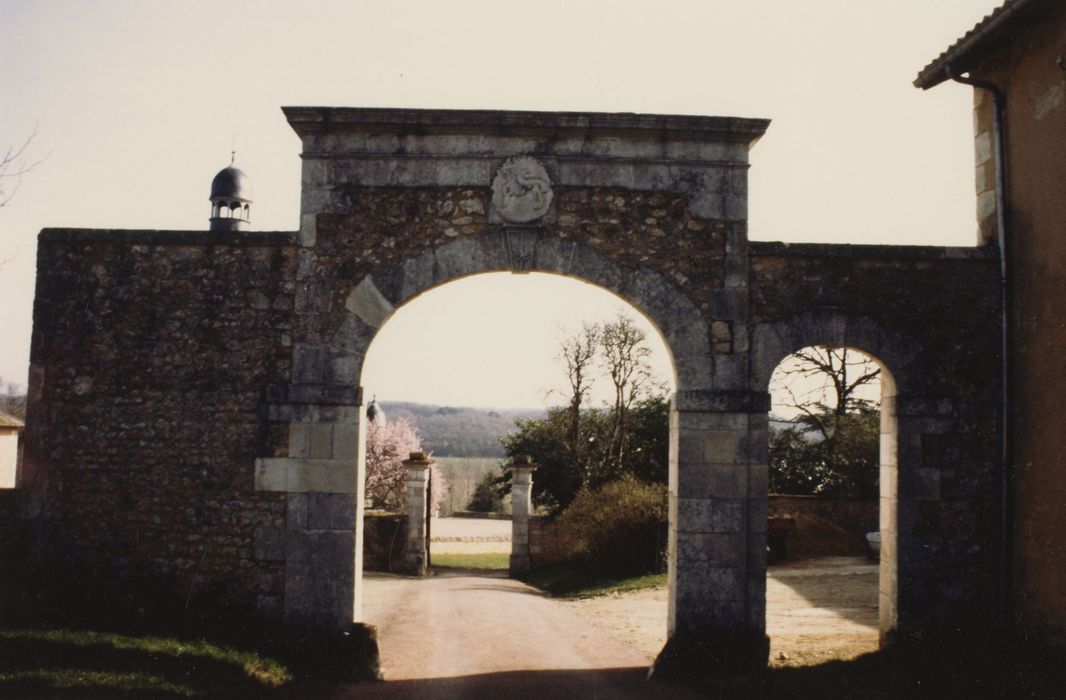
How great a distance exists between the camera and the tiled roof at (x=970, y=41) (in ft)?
23.2

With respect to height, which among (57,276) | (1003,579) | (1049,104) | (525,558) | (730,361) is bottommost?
(525,558)

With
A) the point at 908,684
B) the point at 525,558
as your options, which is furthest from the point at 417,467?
the point at 908,684

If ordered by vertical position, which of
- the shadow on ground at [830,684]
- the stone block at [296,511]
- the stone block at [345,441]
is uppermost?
the stone block at [345,441]

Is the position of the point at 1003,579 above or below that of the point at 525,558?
above

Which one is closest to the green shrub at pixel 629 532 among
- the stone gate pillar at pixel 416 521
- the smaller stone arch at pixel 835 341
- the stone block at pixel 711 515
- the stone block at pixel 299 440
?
the stone gate pillar at pixel 416 521

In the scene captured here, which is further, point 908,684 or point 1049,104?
point 1049,104

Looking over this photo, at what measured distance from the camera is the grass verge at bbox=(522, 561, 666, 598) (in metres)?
14.0

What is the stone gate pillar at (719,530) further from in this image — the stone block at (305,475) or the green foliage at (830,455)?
the green foliage at (830,455)

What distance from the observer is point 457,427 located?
10988cm

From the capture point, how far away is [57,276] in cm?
752

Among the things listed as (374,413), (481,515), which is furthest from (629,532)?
(481,515)

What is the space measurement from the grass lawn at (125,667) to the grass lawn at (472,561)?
42.7 feet

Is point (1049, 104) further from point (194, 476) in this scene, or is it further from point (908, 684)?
point (194, 476)

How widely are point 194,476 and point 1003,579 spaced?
711 cm
